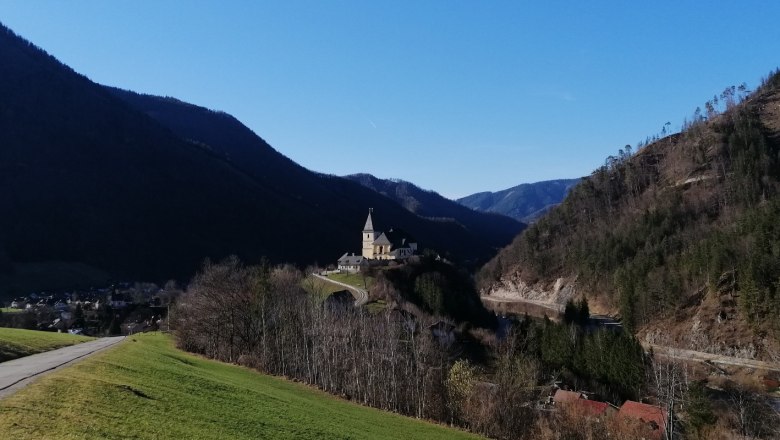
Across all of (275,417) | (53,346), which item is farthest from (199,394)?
(53,346)

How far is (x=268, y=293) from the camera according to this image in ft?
178

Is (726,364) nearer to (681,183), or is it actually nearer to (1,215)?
(681,183)

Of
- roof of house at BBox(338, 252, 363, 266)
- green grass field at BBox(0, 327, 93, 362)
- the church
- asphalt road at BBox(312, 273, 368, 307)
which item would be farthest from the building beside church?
green grass field at BBox(0, 327, 93, 362)

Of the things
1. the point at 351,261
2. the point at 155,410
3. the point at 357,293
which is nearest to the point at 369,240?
the point at 351,261

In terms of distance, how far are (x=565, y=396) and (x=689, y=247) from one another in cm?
9559

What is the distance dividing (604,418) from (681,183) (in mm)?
151309

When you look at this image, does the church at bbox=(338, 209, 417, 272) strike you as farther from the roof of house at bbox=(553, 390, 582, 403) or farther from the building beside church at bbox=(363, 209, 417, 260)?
the roof of house at bbox=(553, 390, 582, 403)

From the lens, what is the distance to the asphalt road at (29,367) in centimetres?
1831

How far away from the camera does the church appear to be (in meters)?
91.6

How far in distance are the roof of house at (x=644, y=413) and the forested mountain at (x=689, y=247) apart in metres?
53.1

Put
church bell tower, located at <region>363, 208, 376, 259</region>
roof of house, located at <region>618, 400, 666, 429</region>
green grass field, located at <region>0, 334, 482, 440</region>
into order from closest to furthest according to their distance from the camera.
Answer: green grass field, located at <region>0, 334, 482, 440</region>
roof of house, located at <region>618, 400, 666, 429</region>
church bell tower, located at <region>363, 208, 376, 259</region>

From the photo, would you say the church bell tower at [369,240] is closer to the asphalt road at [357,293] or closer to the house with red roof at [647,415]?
the asphalt road at [357,293]

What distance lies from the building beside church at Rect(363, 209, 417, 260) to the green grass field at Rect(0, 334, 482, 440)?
202 ft

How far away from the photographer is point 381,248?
97.1 metres
